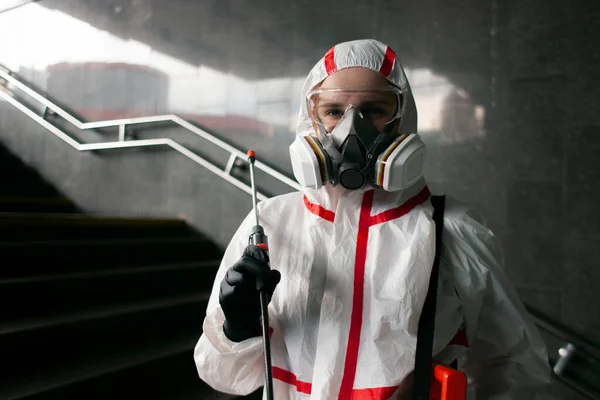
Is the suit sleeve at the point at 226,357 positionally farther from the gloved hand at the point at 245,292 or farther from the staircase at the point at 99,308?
the staircase at the point at 99,308

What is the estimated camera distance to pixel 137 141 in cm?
331

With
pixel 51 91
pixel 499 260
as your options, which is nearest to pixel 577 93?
pixel 499 260

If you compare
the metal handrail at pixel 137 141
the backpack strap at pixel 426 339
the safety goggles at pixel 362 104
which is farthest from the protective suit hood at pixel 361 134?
the metal handrail at pixel 137 141

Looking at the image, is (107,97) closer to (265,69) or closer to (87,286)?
(265,69)

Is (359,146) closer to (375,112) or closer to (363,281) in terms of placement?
(375,112)

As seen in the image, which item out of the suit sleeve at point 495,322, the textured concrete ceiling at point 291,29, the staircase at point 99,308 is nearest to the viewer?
the suit sleeve at point 495,322

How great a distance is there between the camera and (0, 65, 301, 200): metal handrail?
2.88m

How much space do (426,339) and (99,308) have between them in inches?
72.8

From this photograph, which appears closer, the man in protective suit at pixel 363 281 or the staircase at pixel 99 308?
the man in protective suit at pixel 363 281

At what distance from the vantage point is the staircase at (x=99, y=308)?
181 cm

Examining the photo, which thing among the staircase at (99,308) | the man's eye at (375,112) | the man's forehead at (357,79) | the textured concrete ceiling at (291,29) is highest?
the textured concrete ceiling at (291,29)

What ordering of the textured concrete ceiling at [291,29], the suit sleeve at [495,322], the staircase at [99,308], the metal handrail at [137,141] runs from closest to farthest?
the suit sleeve at [495,322] < the staircase at [99,308] < the textured concrete ceiling at [291,29] < the metal handrail at [137,141]

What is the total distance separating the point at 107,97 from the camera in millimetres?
3643

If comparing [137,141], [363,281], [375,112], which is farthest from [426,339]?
[137,141]
